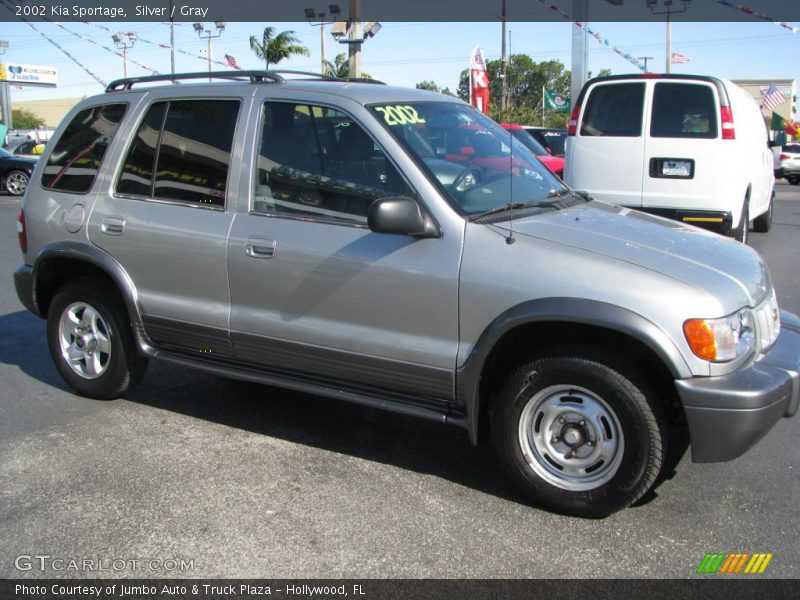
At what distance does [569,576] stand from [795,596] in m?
0.81

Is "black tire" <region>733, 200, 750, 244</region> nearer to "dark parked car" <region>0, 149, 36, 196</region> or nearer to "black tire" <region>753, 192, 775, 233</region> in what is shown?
"black tire" <region>753, 192, 775, 233</region>

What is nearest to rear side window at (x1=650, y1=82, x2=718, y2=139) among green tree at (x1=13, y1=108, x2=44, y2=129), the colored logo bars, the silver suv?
the silver suv

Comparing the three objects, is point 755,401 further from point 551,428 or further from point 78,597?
point 78,597

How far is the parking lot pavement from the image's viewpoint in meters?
3.23

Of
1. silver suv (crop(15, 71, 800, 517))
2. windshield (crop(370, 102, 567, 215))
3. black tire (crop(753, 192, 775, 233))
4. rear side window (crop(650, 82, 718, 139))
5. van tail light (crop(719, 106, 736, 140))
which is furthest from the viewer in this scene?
black tire (crop(753, 192, 775, 233))

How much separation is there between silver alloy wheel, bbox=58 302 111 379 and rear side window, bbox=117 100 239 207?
0.83 metres

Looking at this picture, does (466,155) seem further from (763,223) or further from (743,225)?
(763,223)

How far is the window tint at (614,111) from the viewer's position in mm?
9164

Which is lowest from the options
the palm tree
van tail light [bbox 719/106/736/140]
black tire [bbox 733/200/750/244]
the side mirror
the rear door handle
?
black tire [bbox 733/200/750/244]

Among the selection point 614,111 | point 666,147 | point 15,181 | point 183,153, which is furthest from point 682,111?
point 15,181

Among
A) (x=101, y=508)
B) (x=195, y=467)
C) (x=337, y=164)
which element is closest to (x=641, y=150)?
(x=337, y=164)

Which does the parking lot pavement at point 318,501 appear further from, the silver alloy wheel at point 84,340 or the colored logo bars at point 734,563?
the silver alloy wheel at point 84,340

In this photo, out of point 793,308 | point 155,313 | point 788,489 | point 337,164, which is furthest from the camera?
point 793,308

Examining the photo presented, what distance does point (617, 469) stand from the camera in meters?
3.45
